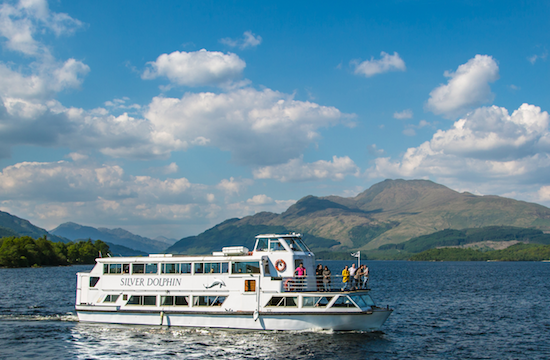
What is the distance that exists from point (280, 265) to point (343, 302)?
501 cm

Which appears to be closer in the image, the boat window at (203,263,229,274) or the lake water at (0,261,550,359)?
the lake water at (0,261,550,359)

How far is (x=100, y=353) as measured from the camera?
26.6 m

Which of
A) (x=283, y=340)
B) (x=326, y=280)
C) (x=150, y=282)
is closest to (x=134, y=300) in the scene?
(x=150, y=282)

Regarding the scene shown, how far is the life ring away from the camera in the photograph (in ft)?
103

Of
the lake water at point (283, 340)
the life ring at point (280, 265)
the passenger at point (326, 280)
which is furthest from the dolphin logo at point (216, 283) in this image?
the passenger at point (326, 280)

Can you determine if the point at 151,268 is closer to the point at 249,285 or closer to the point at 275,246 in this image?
the point at 249,285

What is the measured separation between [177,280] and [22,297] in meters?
32.4

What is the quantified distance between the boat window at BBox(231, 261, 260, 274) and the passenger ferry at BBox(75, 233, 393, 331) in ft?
0.13

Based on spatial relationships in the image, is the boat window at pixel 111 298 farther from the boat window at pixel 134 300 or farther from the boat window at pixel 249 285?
the boat window at pixel 249 285

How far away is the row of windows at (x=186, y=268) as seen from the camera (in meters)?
31.1

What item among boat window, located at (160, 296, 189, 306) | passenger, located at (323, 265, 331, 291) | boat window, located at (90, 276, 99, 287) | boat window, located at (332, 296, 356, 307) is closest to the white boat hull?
boat window, located at (332, 296, 356, 307)

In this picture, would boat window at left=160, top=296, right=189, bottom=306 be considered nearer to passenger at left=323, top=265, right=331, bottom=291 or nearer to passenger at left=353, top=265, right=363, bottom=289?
passenger at left=323, top=265, right=331, bottom=291

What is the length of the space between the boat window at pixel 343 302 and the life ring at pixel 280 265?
169 inches

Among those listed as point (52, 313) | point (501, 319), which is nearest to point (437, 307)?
point (501, 319)
